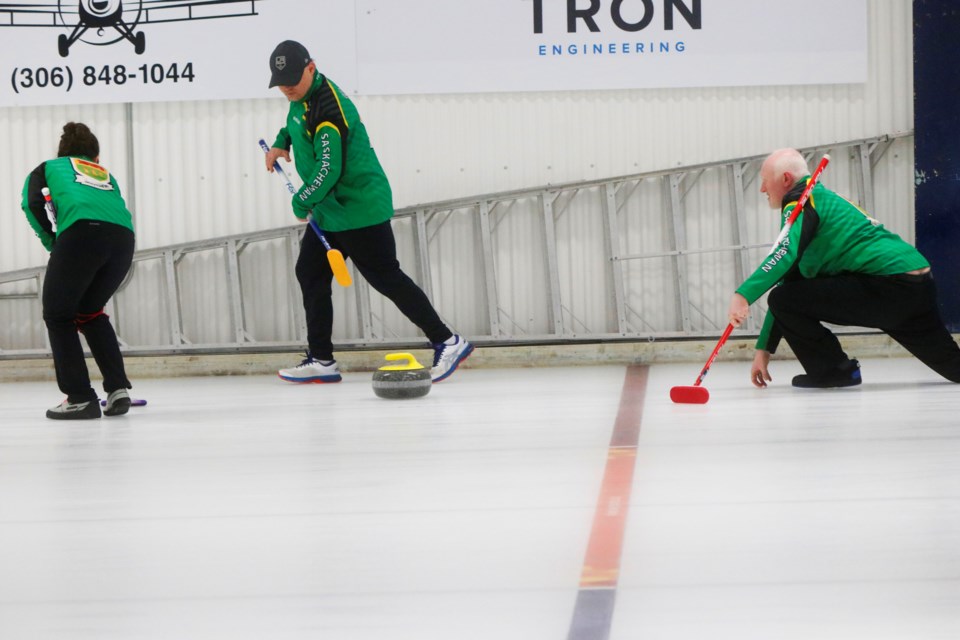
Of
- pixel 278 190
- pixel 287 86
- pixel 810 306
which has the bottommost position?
pixel 810 306

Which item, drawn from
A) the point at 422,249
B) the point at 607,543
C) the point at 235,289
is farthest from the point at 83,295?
the point at 607,543

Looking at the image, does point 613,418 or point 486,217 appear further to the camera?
point 486,217

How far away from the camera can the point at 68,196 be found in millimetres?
4824

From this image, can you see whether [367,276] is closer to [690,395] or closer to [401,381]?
[401,381]

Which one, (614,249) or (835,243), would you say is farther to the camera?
(614,249)

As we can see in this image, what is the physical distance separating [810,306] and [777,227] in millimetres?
1948

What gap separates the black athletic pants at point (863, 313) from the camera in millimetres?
5055

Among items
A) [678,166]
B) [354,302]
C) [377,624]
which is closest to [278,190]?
[354,302]

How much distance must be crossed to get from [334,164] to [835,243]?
225 centimetres

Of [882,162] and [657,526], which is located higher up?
[882,162]

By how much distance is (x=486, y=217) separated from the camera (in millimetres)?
6949

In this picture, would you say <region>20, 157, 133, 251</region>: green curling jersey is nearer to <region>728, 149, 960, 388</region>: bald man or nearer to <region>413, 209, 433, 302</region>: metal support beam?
<region>413, 209, 433, 302</region>: metal support beam

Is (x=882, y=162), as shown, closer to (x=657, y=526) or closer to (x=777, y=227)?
(x=777, y=227)

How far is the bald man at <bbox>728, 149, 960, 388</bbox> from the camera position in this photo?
5.03 m
